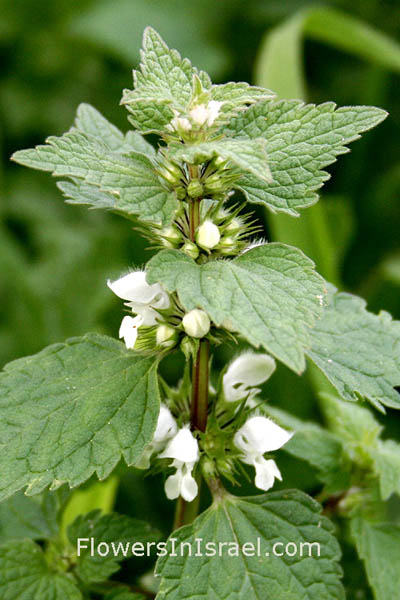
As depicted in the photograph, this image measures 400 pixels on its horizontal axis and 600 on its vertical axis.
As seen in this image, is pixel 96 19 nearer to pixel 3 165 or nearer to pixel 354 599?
pixel 3 165

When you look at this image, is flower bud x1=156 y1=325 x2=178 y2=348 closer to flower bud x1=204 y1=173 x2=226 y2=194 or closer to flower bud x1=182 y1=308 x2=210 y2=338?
flower bud x1=182 y1=308 x2=210 y2=338

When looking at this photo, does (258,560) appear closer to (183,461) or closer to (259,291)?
(183,461)

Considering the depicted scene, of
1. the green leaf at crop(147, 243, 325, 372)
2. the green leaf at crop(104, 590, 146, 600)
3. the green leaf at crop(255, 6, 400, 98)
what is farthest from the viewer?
the green leaf at crop(255, 6, 400, 98)

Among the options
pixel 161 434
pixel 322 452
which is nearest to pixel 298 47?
pixel 322 452

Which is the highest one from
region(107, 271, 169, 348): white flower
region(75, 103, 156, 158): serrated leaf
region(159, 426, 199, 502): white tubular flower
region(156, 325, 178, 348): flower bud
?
region(75, 103, 156, 158): serrated leaf

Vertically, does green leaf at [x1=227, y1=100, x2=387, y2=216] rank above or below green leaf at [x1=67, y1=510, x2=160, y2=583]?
above

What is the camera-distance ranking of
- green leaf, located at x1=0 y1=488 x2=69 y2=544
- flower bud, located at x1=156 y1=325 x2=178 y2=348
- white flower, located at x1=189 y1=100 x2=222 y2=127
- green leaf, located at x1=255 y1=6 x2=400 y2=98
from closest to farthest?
1. white flower, located at x1=189 y1=100 x2=222 y2=127
2. flower bud, located at x1=156 y1=325 x2=178 y2=348
3. green leaf, located at x1=0 y1=488 x2=69 y2=544
4. green leaf, located at x1=255 y1=6 x2=400 y2=98

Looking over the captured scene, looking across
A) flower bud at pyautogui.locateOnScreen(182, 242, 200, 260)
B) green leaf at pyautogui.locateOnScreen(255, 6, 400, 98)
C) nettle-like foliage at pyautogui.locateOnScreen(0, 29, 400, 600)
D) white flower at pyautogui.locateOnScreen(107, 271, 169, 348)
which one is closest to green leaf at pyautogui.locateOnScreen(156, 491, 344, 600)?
nettle-like foliage at pyautogui.locateOnScreen(0, 29, 400, 600)

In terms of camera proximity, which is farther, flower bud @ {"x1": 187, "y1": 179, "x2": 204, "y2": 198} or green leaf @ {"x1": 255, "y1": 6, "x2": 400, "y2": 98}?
green leaf @ {"x1": 255, "y1": 6, "x2": 400, "y2": 98}
